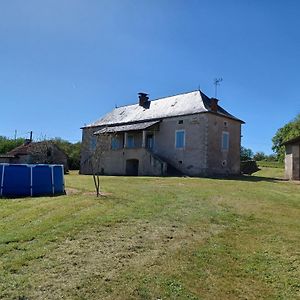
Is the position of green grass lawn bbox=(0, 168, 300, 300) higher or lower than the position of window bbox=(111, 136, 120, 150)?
lower

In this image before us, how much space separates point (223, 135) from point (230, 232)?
871 inches

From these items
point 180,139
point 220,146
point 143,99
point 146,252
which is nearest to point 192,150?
point 180,139

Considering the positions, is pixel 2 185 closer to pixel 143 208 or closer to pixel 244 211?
pixel 143 208

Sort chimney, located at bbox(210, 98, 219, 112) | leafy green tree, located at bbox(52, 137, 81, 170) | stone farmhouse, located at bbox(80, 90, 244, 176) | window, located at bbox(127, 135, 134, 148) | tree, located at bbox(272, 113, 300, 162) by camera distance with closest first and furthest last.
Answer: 1. stone farmhouse, located at bbox(80, 90, 244, 176)
2. chimney, located at bbox(210, 98, 219, 112)
3. window, located at bbox(127, 135, 134, 148)
4. leafy green tree, located at bbox(52, 137, 81, 170)
5. tree, located at bbox(272, 113, 300, 162)

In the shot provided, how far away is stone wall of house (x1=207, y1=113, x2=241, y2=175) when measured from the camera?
92.6ft

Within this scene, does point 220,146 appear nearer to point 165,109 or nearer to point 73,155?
point 165,109

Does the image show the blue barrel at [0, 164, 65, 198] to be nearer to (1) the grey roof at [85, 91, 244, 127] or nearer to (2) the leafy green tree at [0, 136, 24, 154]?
(1) the grey roof at [85, 91, 244, 127]

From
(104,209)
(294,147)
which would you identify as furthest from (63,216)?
(294,147)

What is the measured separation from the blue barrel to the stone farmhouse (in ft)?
36.6

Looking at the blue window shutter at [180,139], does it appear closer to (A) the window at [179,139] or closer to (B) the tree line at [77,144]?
(A) the window at [179,139]

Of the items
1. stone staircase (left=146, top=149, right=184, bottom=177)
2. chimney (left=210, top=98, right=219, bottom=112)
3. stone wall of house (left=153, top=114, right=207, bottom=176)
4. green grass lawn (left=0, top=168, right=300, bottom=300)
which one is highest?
chimney (left=210, top=98, right=219, bottom=112)

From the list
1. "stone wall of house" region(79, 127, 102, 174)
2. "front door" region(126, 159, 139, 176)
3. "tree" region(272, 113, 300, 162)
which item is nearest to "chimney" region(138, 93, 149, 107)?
"stone wall of house" region(79, 127, 102, 174)

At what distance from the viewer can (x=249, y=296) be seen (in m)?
5.08

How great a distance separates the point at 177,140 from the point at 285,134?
3755cm
